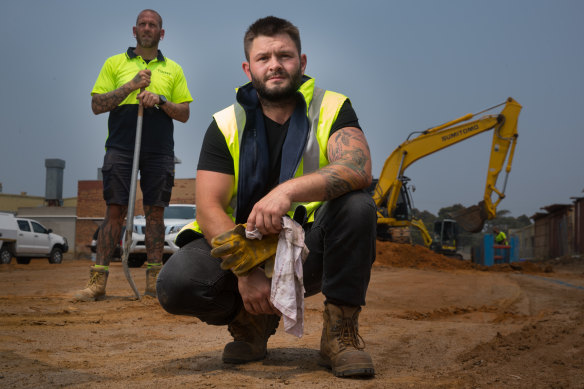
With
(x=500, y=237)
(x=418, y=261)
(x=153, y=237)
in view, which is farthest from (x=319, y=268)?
(x=500, y=237)

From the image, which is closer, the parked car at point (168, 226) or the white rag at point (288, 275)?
the white rag at point (288, 275)

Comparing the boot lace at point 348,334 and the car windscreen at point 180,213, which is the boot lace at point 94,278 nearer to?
the boot lace at point 348,334

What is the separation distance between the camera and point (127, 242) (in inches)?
194

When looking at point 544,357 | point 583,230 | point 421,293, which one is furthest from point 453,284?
point 583,230

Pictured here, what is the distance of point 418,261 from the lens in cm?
1638

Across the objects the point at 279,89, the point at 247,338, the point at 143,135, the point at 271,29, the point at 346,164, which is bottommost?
the point at 247,338

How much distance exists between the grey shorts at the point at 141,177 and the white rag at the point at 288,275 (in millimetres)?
2912

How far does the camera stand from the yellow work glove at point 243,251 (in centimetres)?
220

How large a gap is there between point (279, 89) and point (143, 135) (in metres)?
2.64

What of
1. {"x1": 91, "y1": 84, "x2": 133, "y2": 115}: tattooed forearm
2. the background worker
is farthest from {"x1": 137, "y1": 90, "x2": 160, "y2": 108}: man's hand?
the background worker

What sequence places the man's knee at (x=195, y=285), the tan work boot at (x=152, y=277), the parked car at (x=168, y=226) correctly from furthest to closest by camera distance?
the parked car at (x=168, y=226)
the tan work boot at (x=152, y=277)
the man's knee at (x=195, y=285)

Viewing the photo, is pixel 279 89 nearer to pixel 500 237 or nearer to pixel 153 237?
pixel 153 237

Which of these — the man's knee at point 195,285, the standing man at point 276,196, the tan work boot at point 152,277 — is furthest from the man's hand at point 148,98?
the man's knee at point 195,285

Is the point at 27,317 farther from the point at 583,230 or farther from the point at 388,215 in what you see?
the point at 583,230
